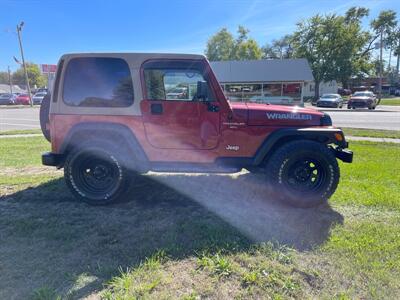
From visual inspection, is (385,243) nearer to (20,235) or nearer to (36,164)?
(20,235)

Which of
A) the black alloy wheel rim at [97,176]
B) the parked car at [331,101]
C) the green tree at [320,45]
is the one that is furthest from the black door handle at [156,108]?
the green tree at [320,45]

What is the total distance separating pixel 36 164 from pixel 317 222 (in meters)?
5.84

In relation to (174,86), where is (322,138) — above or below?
below

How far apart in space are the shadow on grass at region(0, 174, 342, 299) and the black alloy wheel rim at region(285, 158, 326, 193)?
33 cm

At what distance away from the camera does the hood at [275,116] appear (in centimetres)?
406

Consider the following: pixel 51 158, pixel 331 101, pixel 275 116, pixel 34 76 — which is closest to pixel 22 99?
pixel 331 101

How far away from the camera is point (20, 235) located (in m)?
3.31

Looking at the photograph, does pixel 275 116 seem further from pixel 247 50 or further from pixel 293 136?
pixel 247 50

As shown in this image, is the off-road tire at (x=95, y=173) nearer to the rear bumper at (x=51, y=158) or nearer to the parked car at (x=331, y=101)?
the rear bumper at (x=51, y=158)

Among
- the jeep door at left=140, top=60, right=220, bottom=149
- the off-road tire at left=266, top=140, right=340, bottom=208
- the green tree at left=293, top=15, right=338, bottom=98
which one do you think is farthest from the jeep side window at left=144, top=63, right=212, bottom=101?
the green tree at left=293, top=15, right=338, bottom=98

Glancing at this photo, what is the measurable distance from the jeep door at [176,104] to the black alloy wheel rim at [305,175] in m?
1.21

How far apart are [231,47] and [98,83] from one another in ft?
232

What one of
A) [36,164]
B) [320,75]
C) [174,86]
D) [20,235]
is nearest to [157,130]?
[174,86]

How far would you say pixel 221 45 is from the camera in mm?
70500
